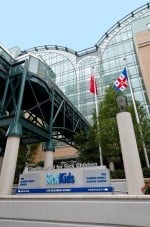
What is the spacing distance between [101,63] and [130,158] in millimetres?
41178

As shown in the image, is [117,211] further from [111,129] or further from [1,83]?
[1,83]

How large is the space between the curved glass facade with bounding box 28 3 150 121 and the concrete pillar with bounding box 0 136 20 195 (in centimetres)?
2797

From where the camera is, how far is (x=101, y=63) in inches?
1857

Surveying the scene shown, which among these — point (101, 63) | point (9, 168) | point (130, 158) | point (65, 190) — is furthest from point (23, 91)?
point (101, 63)

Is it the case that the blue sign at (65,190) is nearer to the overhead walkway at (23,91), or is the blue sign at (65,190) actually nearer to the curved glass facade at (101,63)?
the overhead walkway at (23,91)

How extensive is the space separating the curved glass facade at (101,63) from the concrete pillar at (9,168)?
28.0 m

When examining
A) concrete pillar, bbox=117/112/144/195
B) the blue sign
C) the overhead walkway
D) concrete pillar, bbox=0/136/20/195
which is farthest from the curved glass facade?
the blue sign

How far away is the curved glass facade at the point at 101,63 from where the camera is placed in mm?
41812

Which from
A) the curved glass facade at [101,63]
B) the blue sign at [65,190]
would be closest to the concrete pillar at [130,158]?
the blue sign at [65,190]

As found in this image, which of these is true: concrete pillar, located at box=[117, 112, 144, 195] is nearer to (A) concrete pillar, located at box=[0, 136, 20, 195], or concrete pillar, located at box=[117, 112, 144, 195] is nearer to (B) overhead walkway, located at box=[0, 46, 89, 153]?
(A) concrete pillar, located at box=[0, 136, 20, 195]

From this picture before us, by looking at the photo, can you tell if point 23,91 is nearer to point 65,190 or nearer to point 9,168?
point 9,168

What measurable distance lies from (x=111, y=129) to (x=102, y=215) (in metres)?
13.0

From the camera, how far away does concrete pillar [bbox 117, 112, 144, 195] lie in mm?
8406

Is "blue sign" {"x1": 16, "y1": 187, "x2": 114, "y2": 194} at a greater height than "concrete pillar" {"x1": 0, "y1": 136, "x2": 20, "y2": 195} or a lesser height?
lesser
